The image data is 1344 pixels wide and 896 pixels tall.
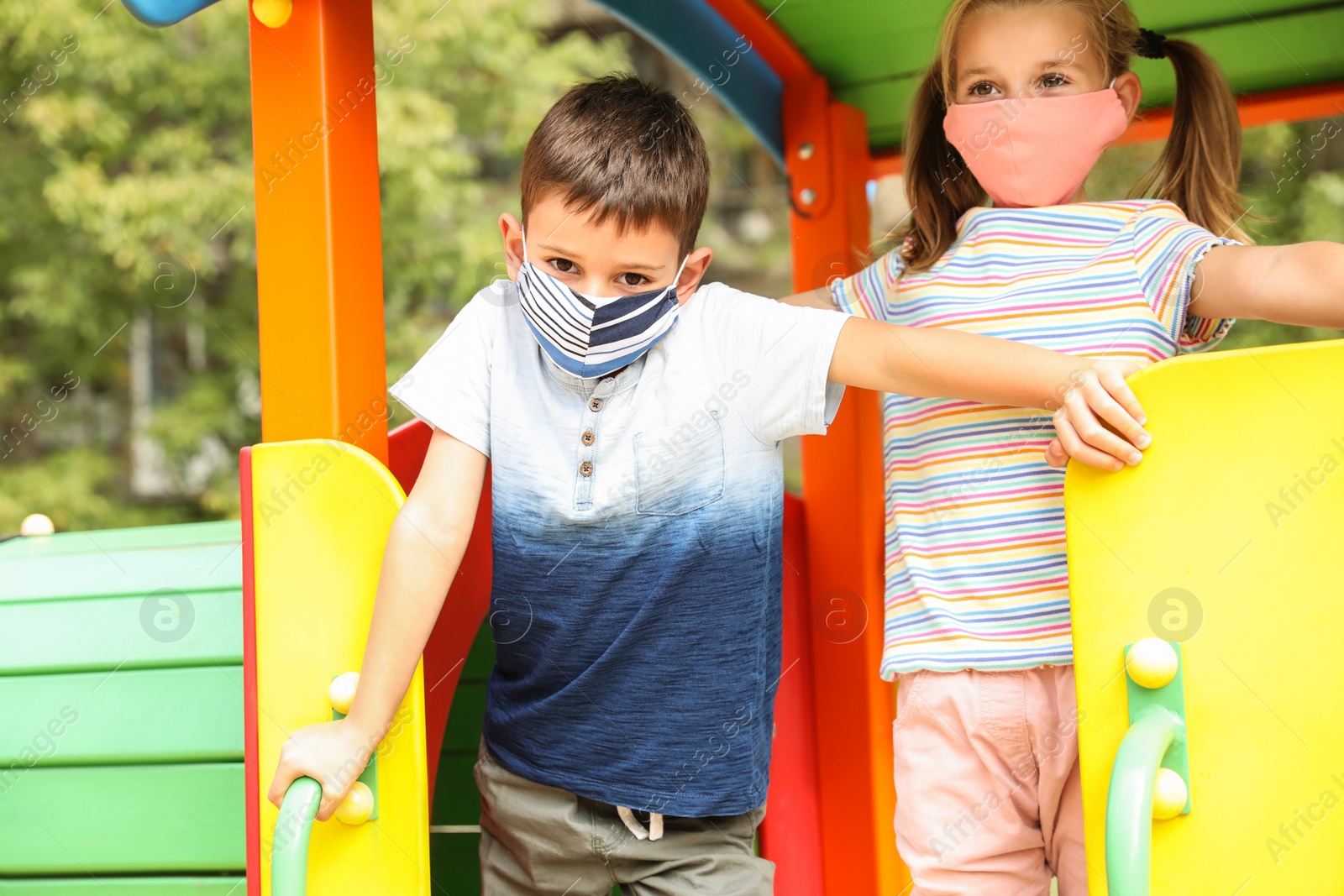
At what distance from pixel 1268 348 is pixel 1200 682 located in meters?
0.36

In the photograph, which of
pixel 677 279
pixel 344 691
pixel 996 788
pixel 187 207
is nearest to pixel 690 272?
pixel 677 279

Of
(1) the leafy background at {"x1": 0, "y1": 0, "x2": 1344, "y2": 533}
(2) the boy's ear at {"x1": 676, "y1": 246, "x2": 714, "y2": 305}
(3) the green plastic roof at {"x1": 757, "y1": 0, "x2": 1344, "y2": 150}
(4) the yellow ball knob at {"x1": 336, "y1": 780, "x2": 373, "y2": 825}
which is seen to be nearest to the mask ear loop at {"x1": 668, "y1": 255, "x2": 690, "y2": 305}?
(2) the boy's ear at {"x1": 676, "y1": 246, "x2": 714, "y2": 305}

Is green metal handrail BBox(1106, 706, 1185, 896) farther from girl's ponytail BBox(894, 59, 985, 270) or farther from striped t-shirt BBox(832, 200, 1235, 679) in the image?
girl's ponytail BBox(894, 59, 985, 270)

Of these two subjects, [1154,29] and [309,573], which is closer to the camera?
[309,573]

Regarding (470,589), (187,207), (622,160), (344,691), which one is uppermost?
(187,207)

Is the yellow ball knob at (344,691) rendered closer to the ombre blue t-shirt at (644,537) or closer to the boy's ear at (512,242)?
the ombre blue t-shirt at (644,537)

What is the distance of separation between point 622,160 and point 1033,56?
61 cm

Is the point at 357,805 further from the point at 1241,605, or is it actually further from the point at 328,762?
the point at 1241,605

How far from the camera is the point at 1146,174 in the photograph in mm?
1881

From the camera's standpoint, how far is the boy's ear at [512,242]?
1.57 meters

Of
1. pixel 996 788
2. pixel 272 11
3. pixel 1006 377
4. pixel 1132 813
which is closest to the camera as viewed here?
pixel 1132 813

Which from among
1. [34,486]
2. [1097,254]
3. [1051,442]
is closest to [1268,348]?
[1051,442]

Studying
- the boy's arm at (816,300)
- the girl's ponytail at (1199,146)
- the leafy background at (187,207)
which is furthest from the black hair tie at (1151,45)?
the leafy background at (187,207)

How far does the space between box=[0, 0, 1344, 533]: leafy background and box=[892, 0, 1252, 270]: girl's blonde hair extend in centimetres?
467
